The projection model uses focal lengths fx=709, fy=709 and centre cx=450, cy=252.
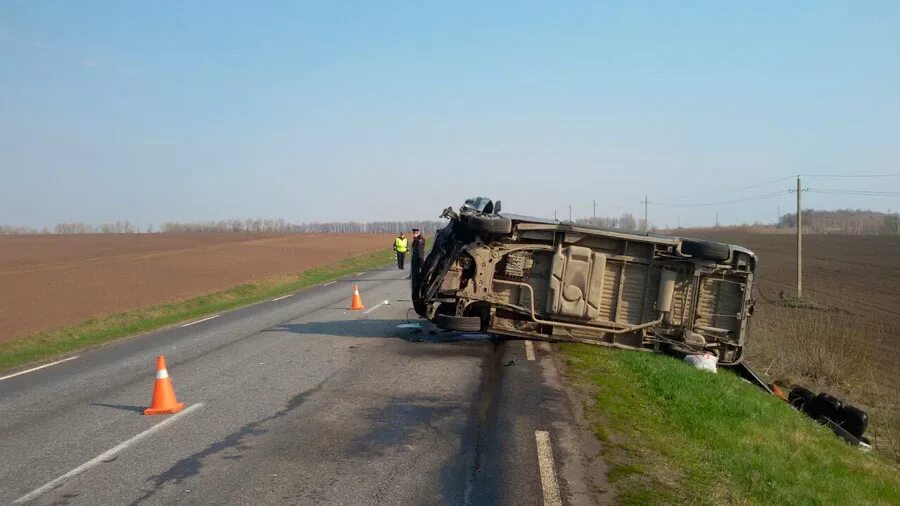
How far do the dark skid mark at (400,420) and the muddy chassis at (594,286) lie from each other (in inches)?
131

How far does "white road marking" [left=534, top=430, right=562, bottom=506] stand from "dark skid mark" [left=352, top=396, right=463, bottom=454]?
1079 millimetres

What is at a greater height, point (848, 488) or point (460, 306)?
point (460, 306)

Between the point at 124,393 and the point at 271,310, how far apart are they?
31.8 ft

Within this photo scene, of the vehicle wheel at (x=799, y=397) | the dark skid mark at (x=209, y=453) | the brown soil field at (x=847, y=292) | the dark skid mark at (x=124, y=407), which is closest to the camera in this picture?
the dark skid mark at (x=209, y=453)

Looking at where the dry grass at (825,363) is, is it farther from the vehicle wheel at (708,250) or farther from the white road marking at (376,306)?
the white road marking at (376,306)

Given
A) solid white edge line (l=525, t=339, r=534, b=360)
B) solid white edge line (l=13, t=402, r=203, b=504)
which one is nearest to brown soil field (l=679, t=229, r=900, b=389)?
solid white edge line (l=525, t=339, r=534, b=360)

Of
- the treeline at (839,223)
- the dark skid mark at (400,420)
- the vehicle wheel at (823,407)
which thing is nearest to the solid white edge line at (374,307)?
the dark skid mark at (400,420)

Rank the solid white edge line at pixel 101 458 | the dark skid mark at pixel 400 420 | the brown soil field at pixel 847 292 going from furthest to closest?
the brown soil field at pixel 847 292
the dark skid mark at pixel 400 420
the solid white edge line at pixel 101 458

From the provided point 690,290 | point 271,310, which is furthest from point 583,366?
point 271,310

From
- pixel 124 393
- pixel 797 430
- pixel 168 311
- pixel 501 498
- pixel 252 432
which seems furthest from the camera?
pixel 168 311

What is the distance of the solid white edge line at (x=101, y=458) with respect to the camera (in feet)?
18.3

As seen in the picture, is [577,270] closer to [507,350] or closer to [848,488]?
[507,350]

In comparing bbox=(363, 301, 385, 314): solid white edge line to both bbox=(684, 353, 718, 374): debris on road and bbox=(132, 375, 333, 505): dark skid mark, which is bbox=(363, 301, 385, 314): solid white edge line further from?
bbox=(132, 375, 333, 505): dark skid mark

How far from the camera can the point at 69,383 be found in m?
10.1
